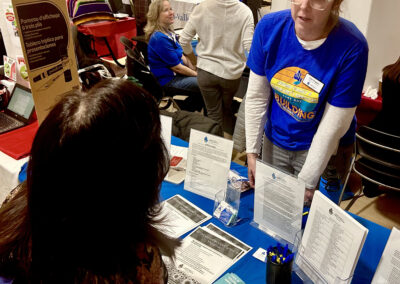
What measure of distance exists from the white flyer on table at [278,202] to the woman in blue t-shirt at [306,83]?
0.80 ft

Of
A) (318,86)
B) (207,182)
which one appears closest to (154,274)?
(207,182)

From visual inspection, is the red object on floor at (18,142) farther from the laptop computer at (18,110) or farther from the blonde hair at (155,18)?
the blonde hair at (155,18)

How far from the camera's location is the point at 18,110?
7.09ft

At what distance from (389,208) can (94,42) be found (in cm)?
453

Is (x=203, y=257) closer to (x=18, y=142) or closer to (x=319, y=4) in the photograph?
(x=319, y=4)

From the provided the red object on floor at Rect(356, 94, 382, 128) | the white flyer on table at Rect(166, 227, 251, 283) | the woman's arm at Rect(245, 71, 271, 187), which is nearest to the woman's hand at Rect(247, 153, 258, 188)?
the woman's arm at Rect(245, 71, 271, 187)

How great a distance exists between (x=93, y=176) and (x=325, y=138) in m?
1.00

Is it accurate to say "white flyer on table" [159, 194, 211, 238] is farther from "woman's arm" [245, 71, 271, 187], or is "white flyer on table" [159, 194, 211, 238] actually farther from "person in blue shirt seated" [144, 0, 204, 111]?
"person in blue shirt seated" [144, 0, 204, 111]

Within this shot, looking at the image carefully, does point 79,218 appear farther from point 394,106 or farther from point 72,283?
point 394,106

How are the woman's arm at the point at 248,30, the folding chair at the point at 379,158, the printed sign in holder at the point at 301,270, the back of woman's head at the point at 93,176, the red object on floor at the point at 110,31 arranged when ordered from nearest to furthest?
the back of woman's head at the point at 93,176 < the printed sign in holder at the point at 301,270 < the folding chair at the point at 379,158 < the woman's arm at the point at 248,30 < the red object on floor at the point at 110,31

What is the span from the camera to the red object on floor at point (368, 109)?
113 inches

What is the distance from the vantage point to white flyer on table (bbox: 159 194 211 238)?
4.26 feet

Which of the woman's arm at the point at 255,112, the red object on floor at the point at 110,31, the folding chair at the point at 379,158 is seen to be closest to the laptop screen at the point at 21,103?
the woman's arm at the point at 255,112

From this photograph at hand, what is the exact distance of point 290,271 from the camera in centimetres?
103
